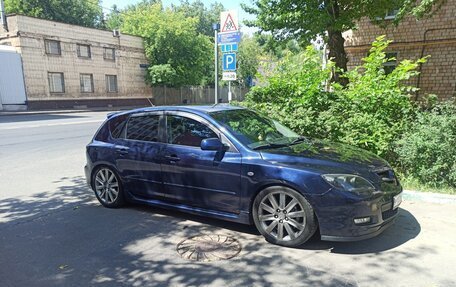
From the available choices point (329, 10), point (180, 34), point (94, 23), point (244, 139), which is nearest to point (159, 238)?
point (244, 139)

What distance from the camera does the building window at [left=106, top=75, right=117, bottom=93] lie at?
35.4m

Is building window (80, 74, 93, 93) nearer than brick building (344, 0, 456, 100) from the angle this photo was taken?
No

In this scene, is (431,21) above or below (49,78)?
above

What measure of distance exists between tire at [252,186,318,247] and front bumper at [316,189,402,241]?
0.46 ft

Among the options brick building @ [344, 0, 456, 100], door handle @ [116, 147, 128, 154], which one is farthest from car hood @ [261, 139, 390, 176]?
brick building @ [344, 0, 456, 100]

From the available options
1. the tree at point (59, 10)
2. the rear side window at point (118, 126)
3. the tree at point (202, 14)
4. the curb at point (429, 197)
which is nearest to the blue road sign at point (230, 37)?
the rear side window at point (118, 126)

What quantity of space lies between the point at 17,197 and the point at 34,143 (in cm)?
607

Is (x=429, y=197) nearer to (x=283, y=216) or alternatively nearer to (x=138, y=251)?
(x=283, y=216)

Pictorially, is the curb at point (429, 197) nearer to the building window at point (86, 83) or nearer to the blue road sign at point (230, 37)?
the blue road sign at point (230, 37)

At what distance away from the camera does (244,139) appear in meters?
4.53

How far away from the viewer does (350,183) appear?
12.6 ft

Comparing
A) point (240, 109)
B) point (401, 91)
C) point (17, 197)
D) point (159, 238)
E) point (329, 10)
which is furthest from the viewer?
point (329, 10)

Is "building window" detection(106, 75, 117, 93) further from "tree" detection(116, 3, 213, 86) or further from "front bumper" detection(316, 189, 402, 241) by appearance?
"front bumper" detection(316, 189, 402, 241)

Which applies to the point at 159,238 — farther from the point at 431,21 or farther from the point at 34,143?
the point at 431,21
